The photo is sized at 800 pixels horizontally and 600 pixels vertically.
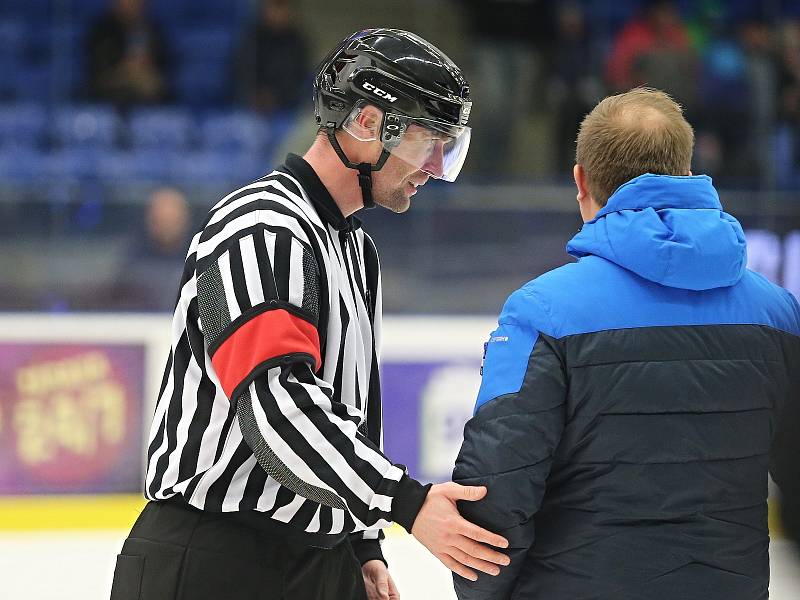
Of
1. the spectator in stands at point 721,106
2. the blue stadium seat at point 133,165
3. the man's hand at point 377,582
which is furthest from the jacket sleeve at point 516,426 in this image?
the blue stadium seat at point 133,165

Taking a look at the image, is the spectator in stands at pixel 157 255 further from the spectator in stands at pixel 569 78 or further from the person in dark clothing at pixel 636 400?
the person in dark clothing at pixel 636 400

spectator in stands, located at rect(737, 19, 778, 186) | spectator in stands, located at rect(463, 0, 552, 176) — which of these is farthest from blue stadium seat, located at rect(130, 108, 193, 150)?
spectator in stands, located at rect(737, 19, 778, 186)

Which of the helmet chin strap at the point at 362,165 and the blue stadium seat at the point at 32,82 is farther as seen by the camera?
the blue stadium seat at the point at 32,82

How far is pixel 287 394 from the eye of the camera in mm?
1406

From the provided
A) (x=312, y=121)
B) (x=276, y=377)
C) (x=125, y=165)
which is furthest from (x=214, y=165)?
(x=276, y=377)

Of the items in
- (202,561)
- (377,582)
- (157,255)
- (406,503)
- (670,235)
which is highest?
(670,235)

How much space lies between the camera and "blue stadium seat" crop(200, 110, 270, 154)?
637 cm

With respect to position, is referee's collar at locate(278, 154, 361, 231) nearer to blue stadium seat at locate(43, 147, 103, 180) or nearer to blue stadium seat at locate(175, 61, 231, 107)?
blue stadium seat at locate(43, 147, 103, 180)

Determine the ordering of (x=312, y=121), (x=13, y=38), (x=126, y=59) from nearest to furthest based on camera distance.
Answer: (x=312, y=121)
(x=126, y=59)
(x=13, y=38)

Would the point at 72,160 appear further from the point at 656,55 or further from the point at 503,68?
the point at 656,55

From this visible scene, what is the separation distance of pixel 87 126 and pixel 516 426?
5.37m

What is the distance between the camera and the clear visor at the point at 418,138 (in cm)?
163

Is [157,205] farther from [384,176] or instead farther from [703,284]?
[703,284]

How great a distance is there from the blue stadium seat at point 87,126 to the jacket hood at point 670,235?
5.23m
